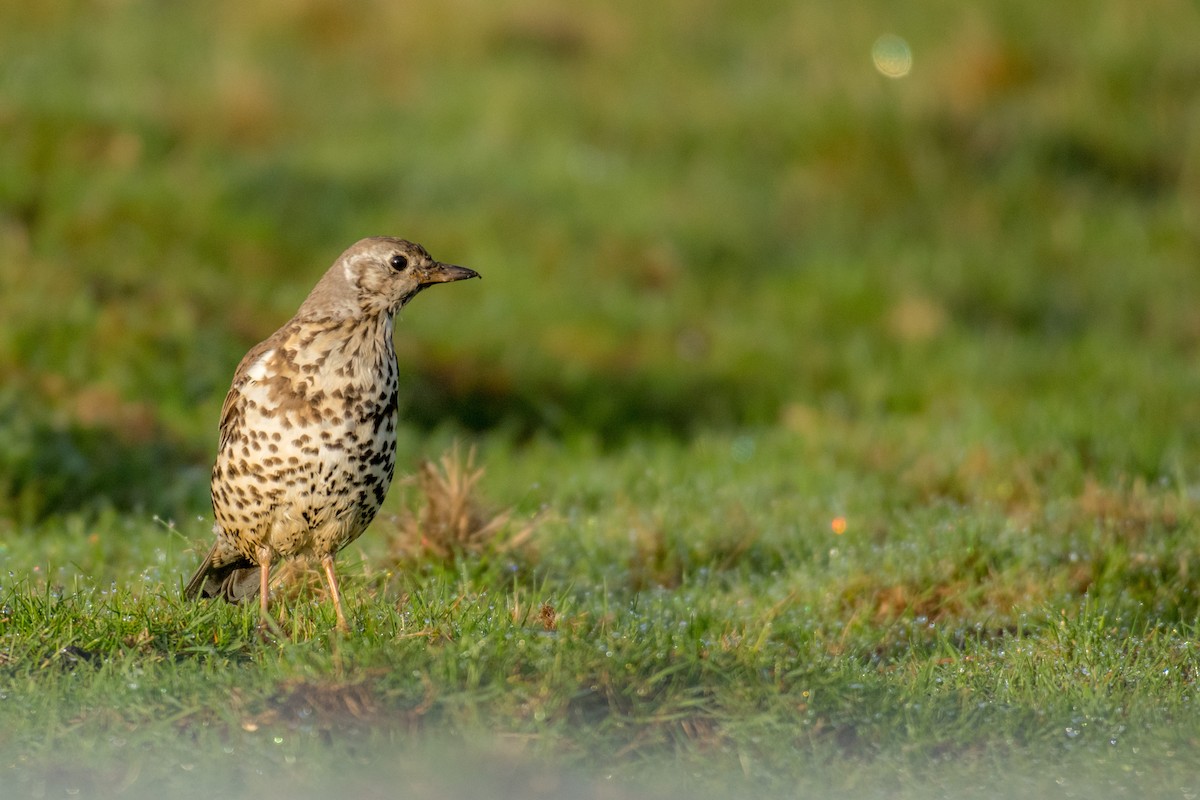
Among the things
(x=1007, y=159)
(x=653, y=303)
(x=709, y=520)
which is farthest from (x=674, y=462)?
(x=1007, y=159)

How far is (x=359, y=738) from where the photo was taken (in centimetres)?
429

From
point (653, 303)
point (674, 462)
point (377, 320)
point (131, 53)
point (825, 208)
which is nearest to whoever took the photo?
point (377, 320)

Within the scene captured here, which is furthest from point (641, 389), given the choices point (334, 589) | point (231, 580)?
point (334, 589)

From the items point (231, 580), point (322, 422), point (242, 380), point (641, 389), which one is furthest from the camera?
point (641, 389)

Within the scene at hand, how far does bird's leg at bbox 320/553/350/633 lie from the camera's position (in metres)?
4.82

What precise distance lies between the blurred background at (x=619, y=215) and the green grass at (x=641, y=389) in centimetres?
4

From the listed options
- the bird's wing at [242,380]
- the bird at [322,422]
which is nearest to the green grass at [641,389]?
the bird at [322,422]

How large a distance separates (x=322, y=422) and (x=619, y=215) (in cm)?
710

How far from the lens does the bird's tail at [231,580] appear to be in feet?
18.3

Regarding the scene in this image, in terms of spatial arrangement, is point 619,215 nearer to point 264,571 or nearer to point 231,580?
point 231,580

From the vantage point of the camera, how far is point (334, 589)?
16.6 feet

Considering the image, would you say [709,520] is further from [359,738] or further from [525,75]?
[525,75]

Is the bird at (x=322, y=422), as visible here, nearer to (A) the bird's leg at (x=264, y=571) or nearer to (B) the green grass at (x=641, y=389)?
(A) the bird's leg at (x=264, y=571)

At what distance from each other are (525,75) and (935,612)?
8.80 m
